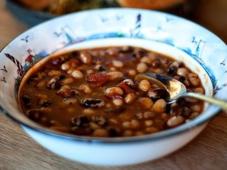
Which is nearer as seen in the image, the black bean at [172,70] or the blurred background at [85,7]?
the black bean at [172,70]

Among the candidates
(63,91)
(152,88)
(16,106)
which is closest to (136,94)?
(152,88)

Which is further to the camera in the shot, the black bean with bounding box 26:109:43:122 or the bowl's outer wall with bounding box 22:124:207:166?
the black bean with bounding box 26:109:43:122

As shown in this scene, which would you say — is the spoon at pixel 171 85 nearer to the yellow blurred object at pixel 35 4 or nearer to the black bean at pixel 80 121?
the black bean at pixel 80 121

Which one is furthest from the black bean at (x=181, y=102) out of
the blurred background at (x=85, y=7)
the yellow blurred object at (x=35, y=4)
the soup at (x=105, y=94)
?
the yellow blurred object at (x=35, y=4)

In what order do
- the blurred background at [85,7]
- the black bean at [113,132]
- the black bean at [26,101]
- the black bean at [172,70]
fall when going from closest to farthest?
the black bean at [113,132], the black bean at [26,101], the black bean at [172,70], the blurred background at [85,7]

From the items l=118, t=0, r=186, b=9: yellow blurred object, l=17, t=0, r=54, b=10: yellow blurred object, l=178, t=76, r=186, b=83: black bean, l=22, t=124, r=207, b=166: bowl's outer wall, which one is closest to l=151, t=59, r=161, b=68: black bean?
l=178, t=76, r=186, b=83: black bean

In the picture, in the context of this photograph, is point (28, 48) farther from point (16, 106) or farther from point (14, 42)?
point (16, 106)

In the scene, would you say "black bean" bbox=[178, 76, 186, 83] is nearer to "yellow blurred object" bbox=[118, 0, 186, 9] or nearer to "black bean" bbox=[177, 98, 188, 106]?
"black bean" bbox=[177, 98, 188, 106]

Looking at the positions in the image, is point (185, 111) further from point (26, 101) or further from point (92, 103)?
point (26, 101)
